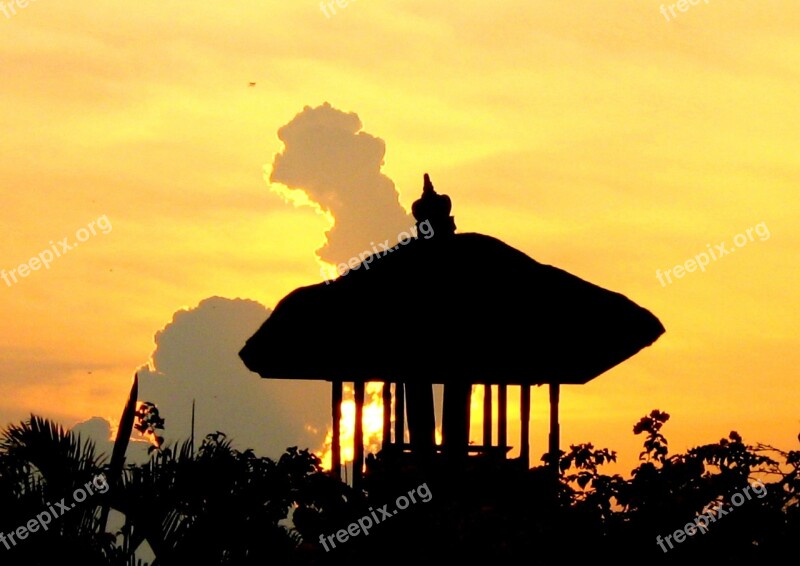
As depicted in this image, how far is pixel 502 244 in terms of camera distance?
16.0 metres

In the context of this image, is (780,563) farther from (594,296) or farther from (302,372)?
(302,372)

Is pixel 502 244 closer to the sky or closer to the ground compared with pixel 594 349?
closer to the sky

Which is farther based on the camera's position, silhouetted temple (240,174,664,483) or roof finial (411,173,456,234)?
roof finial (411,173,456,234)

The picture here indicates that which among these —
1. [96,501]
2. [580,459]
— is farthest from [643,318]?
[96,501]

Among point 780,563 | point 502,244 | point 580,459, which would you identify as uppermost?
point 502,244

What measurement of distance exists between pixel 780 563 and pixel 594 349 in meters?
3.07

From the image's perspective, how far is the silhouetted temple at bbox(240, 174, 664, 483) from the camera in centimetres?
1551

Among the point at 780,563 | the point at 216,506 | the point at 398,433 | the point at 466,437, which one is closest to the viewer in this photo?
the point at 780,563

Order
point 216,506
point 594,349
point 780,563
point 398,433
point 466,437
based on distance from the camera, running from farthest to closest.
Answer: point 398,433 → point 466,437 → point 594,349 → point 216,506 → point 780,563

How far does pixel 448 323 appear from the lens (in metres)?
15.5

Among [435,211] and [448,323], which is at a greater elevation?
[435,211]

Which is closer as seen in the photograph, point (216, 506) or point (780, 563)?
point (780, 563)

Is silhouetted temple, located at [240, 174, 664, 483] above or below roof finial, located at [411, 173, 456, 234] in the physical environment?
below

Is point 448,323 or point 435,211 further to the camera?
point 435,211
